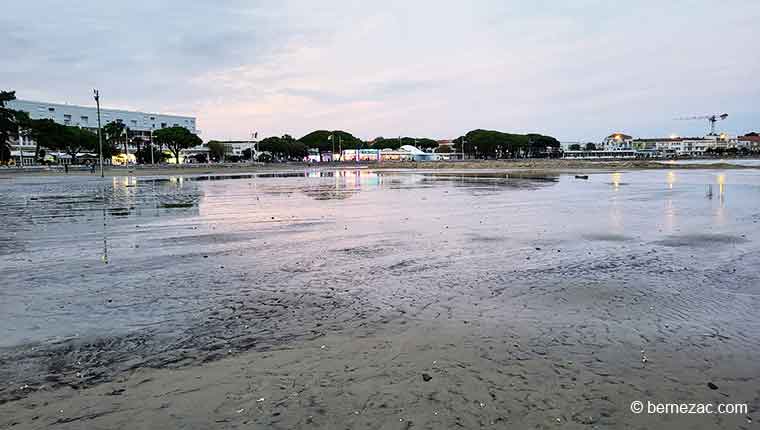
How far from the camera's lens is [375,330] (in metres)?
6.52

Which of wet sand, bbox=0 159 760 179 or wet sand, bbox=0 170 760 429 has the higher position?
wet sand, bbox=0 159 760 179

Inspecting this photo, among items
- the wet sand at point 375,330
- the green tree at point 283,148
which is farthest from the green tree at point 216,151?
the wet sand at point 375,330

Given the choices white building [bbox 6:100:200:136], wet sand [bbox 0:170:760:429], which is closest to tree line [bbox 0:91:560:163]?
white building [bbox 6:100:200:136]

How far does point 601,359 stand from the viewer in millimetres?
5574

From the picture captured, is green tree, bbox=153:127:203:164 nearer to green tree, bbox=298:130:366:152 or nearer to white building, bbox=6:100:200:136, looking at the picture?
white building, bbox=6:100:200:136

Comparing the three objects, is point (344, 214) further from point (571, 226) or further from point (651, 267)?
point (651, 267)

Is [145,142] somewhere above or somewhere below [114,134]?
below

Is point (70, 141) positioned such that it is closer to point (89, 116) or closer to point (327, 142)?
point (89, 116)

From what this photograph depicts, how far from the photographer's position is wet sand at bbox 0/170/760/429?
458 cm

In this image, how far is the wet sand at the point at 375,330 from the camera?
180 inches

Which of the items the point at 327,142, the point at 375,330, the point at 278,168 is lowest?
the point at 375,330

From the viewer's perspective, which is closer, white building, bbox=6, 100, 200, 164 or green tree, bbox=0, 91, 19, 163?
green tree, bbox=0, 91, 19, 163

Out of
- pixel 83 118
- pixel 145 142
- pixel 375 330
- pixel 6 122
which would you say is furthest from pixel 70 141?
pixel 375 330

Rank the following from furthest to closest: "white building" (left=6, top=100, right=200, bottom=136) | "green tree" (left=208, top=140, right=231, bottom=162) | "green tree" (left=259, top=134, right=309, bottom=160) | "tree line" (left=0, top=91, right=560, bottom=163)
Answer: "green tree" (left=259, top=134, right=309, bottom=160) < "green tree" (left=208, top=140, right=231, bottom=162) < "white building" (left=6, top=100, right=200, bottom=136) < "tree line" (left=0, top=91, right=560, bottom=163)
